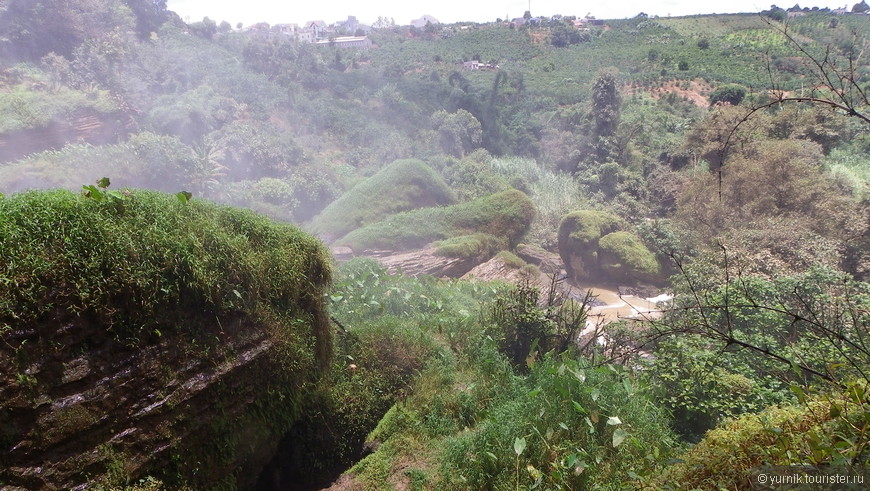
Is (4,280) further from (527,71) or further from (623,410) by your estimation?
(527,71)

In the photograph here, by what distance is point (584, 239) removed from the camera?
1438 centimetres

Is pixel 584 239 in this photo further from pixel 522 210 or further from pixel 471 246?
pixel 471 246

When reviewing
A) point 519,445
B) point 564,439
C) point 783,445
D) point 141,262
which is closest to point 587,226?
point 564,439

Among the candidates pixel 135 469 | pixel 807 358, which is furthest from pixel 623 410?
pixel 135 469

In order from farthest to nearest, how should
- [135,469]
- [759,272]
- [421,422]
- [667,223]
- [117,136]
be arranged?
[117,136]
[667,223]
[759,272]
[421,422]
[135,469]

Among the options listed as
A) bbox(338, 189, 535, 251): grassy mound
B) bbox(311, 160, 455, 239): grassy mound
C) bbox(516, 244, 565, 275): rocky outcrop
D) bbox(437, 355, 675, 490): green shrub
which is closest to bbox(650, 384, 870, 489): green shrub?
bbox(437, 355, 675, 490): green shrub

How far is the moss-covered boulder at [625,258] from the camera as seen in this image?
44.1 feet

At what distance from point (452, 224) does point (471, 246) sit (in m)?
1.59

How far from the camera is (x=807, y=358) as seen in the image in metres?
4.62

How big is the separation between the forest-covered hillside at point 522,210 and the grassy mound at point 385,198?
0.11m

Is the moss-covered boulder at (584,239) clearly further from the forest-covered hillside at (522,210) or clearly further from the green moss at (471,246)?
the green moss at (471,246)

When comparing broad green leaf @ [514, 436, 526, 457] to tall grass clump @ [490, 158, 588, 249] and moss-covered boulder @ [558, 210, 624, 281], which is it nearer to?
moss-covered boulder @ [558, 210, 624, 281]

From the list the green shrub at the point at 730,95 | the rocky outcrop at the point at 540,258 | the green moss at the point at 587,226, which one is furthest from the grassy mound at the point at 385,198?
the green shrub at the point at 730,95

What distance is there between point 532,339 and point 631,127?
788 inches
